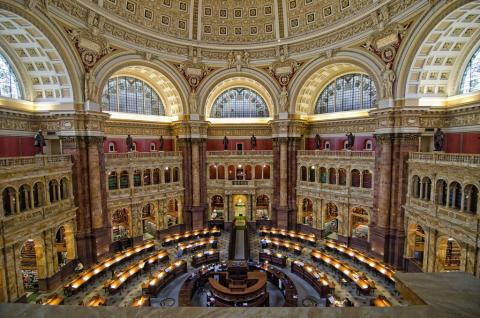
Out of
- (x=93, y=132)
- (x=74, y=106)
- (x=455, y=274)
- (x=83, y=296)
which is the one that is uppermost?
(x=74, y=106)

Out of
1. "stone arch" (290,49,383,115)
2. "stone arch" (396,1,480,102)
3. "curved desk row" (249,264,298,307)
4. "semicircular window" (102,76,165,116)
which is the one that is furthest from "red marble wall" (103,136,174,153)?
"stone arch" (396,1,480,102)

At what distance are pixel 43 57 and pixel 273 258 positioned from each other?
25.0 metres

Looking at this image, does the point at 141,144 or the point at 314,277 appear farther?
the point at 141,144

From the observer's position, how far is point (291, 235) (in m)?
26.3

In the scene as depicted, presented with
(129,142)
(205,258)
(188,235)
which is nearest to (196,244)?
(188,235)

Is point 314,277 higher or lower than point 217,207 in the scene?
lower

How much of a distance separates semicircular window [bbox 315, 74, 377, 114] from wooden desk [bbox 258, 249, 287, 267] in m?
17.7

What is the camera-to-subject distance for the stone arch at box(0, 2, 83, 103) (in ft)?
55.9

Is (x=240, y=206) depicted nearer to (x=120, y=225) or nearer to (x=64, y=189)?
(x=120, y=225)

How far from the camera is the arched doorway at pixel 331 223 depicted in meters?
28.3

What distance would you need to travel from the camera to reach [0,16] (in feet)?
53.6

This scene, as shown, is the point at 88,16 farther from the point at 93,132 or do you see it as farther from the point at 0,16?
the point at 93,132

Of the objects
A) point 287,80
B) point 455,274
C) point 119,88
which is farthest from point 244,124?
point 455,274

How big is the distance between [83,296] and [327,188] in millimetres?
23350
